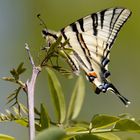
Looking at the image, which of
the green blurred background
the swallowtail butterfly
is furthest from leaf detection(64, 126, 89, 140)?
the green blurred background

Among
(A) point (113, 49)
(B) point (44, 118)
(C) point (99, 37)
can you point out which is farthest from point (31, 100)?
(A) point (113, 49)

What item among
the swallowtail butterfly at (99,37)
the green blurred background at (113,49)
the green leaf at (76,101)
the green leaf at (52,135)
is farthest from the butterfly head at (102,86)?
the green leaf at (52,135)

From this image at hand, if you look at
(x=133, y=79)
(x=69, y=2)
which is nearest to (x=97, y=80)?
(x=133, y=79)

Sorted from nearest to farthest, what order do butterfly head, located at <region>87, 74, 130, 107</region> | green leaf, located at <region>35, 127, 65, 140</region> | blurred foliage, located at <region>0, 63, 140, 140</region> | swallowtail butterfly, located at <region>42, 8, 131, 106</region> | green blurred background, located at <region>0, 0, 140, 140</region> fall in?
green leaf, located at <region>35, 127, 65, 140</region> < blurred foliage, located at <region>0, 63, 140, 140</region> < butterfly head, located at <region>87, 74, 130, 107</region> < swallowtail butterfly, located at <region>42, 8, 131, 106</region> < green blurred background, located at <region>0, 0, 140, 140</region>

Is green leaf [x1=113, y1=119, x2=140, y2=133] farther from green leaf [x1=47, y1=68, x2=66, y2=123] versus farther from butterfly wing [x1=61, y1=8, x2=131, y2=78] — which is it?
butterfly wing [x1=61, y1=8, x2=131, y2=78]

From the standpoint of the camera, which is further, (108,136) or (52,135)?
(108,136)

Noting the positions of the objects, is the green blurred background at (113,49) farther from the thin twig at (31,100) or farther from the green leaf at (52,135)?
the green leaf at (52,135)

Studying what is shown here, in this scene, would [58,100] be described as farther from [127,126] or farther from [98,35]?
[98,35]
